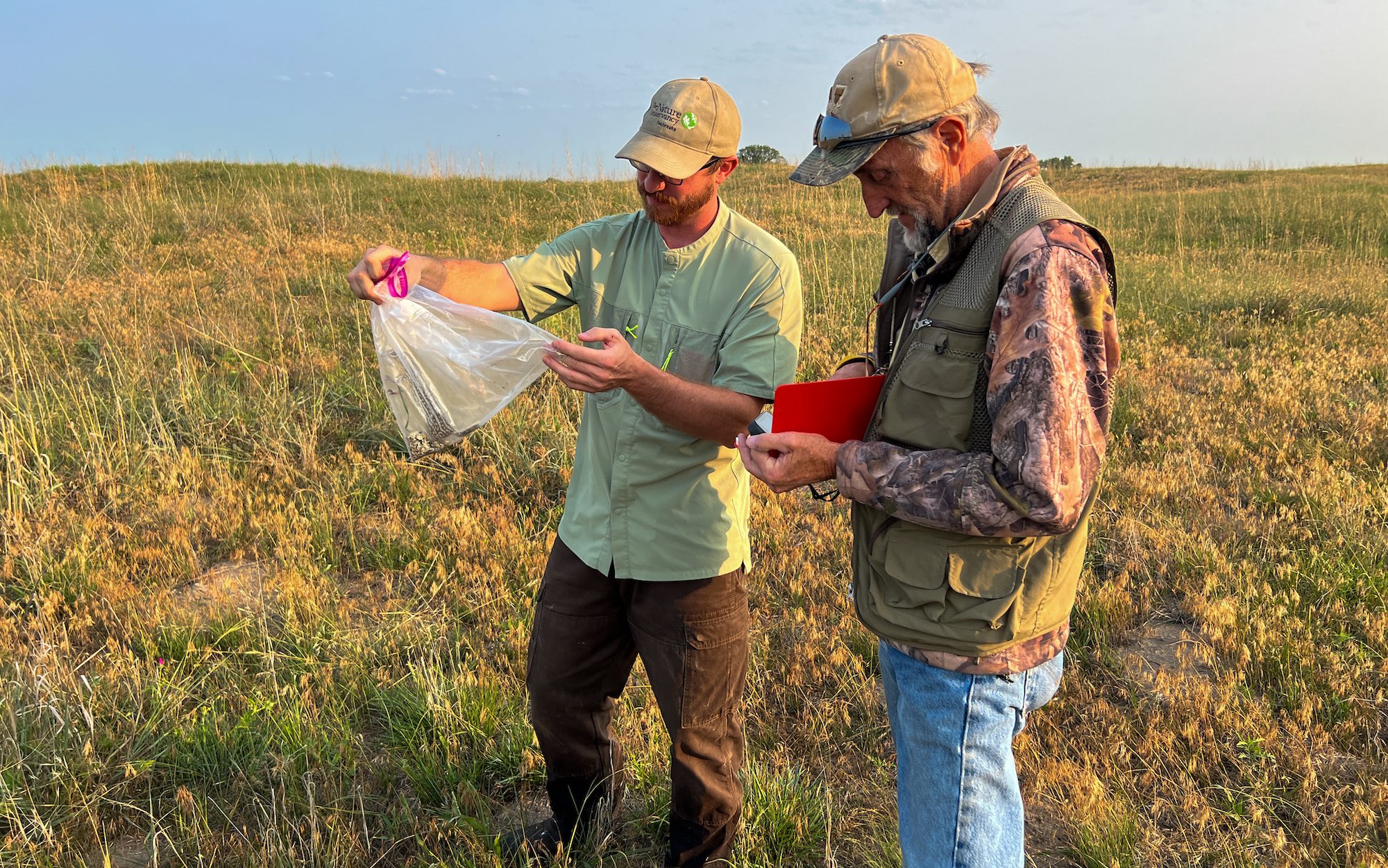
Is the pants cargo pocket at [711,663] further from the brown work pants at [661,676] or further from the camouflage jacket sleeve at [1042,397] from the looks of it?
the camouflage jacket sleeve at [1042,397]

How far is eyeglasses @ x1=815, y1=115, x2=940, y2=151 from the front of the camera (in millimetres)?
1611

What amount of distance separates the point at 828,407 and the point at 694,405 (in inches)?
18.4

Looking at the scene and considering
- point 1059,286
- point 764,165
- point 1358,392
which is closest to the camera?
point 1059,286

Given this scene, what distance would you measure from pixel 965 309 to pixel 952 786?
94 centimetres

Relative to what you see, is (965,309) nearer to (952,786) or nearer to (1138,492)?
(952,786)

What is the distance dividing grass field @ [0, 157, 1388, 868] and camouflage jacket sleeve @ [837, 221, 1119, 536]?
5.10 feet

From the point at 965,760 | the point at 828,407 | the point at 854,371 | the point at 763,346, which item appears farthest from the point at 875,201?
the point at 965,760

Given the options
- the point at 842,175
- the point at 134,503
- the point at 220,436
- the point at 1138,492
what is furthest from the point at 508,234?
the point at 842,175

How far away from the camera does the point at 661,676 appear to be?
2.49 metres

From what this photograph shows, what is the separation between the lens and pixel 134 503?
470 centimetres

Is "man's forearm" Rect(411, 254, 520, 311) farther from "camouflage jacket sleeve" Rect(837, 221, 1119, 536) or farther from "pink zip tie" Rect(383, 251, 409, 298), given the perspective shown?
"camouflage jacket sleeve" Rect(837, 221, 1119, 536)

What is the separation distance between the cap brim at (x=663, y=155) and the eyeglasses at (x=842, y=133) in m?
0.61

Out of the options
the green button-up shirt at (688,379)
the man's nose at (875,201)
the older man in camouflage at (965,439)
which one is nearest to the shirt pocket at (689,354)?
the green button-up shirt at (688,379)

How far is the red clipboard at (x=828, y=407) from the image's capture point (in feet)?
6.03
